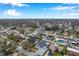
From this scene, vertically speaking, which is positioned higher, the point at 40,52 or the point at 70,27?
the point at 70,27

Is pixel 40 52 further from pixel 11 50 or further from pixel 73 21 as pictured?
pixel 73 21

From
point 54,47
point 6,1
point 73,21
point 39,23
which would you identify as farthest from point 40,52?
point 6,1

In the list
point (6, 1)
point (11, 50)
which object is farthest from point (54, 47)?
point (6, 1)

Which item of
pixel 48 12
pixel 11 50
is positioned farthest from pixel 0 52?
pixel 48 12

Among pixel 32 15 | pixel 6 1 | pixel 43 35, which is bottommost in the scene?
pixel 43 35

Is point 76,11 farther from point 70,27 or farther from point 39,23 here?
point 39,23

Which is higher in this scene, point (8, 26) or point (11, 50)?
point (8, 26)

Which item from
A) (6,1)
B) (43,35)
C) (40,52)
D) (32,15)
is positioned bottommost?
(40,52)

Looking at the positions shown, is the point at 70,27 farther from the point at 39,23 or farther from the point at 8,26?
the point at 8,26
